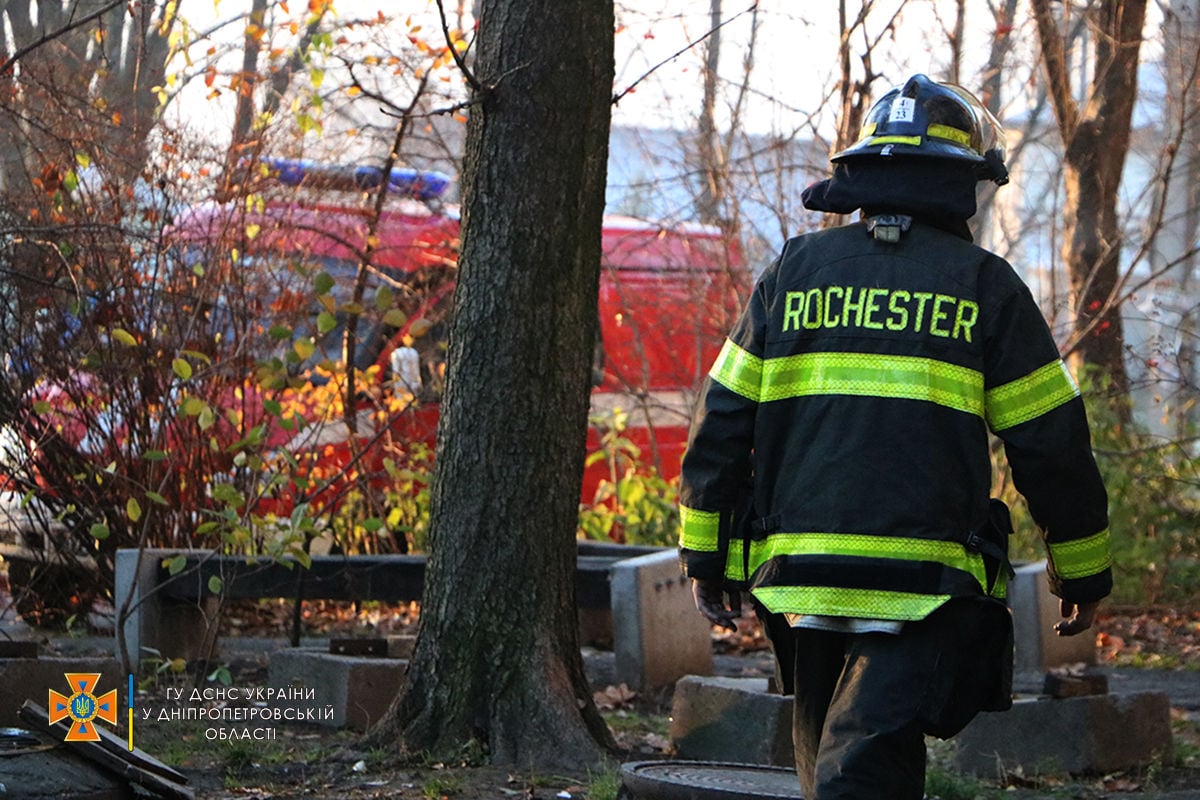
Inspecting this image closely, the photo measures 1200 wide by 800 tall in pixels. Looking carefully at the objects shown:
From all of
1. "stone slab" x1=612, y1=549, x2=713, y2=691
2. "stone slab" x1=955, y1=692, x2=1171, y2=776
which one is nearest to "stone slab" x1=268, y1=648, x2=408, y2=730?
"stone slab" x1=612, y1=549, x2=713, y2=691

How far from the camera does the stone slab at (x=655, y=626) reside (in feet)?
22.3

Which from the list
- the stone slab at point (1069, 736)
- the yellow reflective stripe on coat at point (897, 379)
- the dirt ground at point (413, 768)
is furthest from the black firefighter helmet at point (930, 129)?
the stone slab at point (1069, 736)

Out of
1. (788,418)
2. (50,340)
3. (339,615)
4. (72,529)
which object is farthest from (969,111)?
(339,615)

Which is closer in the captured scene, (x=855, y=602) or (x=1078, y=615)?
(x=855, y=602)

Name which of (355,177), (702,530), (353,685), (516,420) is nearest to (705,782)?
(702,530)

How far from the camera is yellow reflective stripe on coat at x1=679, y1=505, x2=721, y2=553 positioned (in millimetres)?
3209

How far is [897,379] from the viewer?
3.06 m

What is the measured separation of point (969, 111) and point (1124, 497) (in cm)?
708

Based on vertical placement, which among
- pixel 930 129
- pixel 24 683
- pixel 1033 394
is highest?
pixel 930 129

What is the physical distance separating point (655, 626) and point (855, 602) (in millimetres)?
3915

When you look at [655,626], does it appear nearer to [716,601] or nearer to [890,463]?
[716,601]

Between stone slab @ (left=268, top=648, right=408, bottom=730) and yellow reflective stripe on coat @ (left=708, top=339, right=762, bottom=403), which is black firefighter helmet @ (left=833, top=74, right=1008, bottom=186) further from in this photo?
stone slab @ (left=268, top=648, right=408, bottom=730)

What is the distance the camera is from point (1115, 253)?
10.5 metres

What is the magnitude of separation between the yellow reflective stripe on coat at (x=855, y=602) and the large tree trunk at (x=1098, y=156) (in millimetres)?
7368
